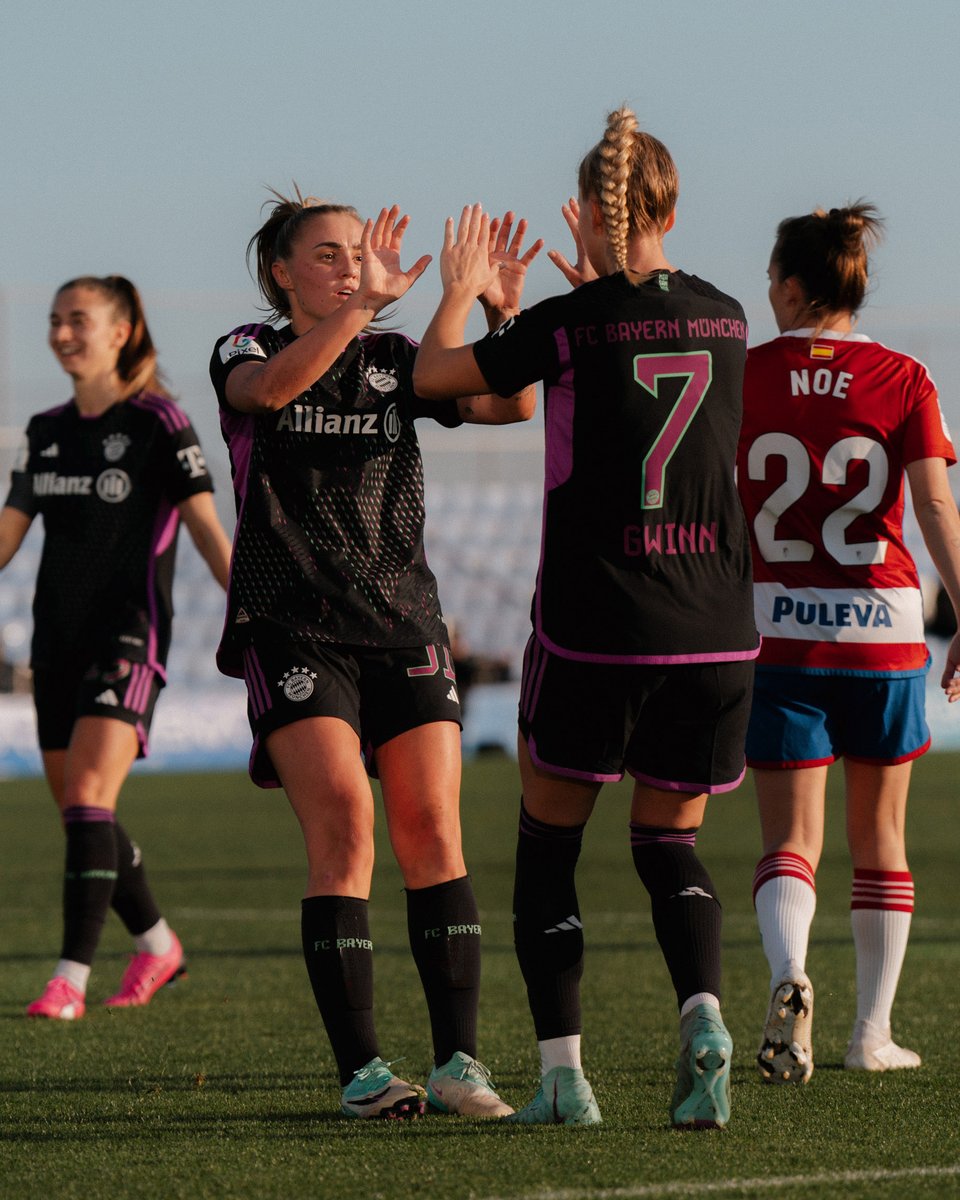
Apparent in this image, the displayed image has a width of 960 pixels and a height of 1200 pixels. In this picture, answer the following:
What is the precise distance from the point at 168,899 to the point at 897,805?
18.5ft

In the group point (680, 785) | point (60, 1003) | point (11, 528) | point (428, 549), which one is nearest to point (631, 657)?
point (680, 785)

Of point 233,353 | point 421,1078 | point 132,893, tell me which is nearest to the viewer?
point 233,353

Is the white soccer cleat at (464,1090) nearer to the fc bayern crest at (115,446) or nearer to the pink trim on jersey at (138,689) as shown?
the pink trim on jersey at (138,689)

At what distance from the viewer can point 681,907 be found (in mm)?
3639

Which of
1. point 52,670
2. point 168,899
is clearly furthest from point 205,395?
point 52,670

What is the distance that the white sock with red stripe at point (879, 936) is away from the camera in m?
4.46

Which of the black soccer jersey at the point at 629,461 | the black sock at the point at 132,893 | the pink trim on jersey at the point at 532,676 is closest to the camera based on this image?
the black soccer jersey at the point at 629,461

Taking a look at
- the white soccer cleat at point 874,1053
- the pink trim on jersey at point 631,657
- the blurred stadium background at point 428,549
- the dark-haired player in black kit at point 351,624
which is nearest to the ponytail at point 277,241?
the dark-haired player in black kit at point 351,624

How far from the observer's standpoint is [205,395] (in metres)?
25.8

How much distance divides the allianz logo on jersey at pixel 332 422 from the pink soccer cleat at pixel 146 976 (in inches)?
108

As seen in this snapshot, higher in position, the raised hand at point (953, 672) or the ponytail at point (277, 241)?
the ponytail at point (277, 241)

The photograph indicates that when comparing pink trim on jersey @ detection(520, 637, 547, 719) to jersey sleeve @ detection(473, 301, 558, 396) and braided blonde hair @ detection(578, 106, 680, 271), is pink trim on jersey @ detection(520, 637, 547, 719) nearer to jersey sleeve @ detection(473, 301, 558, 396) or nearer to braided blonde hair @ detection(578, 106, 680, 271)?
jersey sleeve @ detection(473, 301, 558, 396)

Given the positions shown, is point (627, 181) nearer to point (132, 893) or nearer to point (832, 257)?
point (832, 257)

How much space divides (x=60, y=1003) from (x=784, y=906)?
2455 mm
